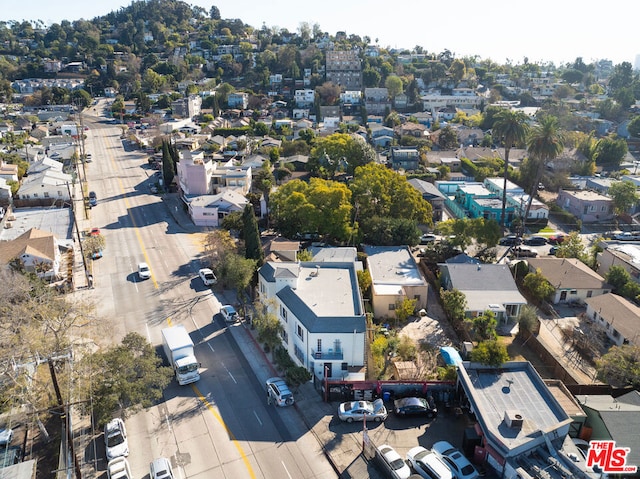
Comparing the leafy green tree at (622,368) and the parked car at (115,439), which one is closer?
the parked car at (115,439)

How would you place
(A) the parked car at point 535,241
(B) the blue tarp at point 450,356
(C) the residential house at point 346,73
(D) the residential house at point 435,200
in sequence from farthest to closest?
1. (C) the residential house at point 346,73
2. (D) the residential house at point 435,200
3. (A) the parked car at point 535,241
4. (B) the blue tarp at point 450,356

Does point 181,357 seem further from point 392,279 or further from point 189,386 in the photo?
point 392,279

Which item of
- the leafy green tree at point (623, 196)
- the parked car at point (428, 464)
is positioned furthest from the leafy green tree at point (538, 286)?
the leafy green tree at point (623, 196)

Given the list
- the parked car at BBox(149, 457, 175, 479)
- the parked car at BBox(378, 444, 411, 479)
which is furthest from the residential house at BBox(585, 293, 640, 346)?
the parked car at BBox(149, 457, 175, 479)

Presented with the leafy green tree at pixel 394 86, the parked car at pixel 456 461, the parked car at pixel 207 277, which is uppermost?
the leafy green tree at pixel 394 86

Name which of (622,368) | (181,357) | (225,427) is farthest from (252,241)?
(622,368)

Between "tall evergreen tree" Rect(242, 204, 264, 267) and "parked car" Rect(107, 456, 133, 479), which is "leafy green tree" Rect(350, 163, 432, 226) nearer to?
"tall evergreen tree" Rect(242, 204, 264, 267)

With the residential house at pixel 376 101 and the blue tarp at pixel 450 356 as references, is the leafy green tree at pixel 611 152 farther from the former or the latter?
the blue tarp at pixel 450 356
